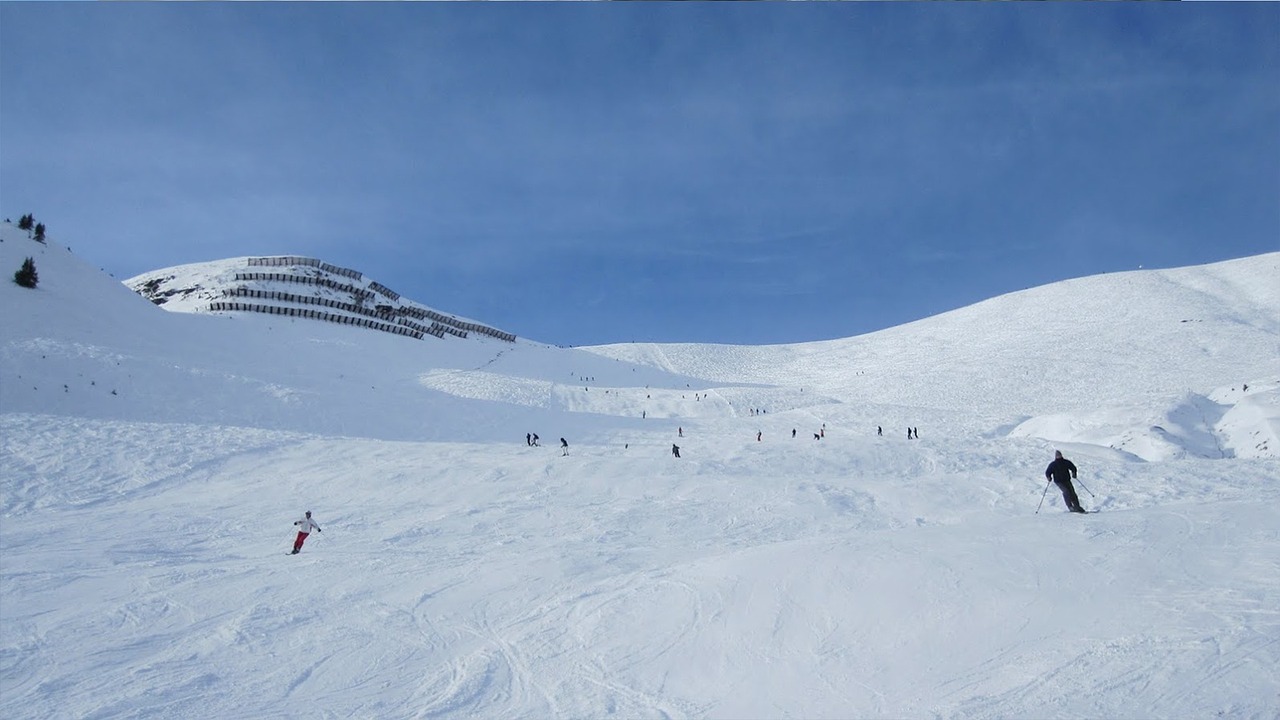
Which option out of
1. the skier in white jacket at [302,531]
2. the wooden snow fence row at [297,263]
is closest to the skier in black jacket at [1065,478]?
the skier in white jacket at [302,531]

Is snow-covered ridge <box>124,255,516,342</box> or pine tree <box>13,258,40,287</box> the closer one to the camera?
pine tree <box>13,258,40,287</box>

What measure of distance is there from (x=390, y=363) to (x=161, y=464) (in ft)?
94.2

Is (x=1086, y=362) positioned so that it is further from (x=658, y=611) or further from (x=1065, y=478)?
(x=658, y=611)

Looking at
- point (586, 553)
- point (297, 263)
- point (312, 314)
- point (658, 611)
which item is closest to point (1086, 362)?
point (586, 553)

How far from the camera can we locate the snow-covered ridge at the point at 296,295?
61969 millimetres

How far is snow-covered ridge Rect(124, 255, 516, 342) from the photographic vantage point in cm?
6197

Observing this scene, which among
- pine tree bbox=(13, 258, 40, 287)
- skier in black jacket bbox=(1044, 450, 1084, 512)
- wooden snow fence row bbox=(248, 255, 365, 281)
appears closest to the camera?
skier in black jacket bbox=(1044, 450, 1084, 512)

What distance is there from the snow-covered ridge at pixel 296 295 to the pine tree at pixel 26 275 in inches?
890

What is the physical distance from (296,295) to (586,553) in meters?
62.7

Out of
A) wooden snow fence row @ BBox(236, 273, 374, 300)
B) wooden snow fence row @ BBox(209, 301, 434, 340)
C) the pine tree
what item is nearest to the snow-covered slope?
wooden snow fence row @ BBox(209, 301, 434, 340)

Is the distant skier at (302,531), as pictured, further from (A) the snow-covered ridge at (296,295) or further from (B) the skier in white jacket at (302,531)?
(A) the snow-covered ridge at (296,295)

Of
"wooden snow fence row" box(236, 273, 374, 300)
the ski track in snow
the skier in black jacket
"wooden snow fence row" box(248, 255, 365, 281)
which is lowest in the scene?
the ski track in snow

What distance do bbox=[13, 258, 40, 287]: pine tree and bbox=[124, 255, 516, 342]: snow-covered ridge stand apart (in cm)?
2261

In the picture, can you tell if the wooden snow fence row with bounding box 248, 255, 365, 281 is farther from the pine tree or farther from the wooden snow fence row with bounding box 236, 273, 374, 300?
the pine tree
